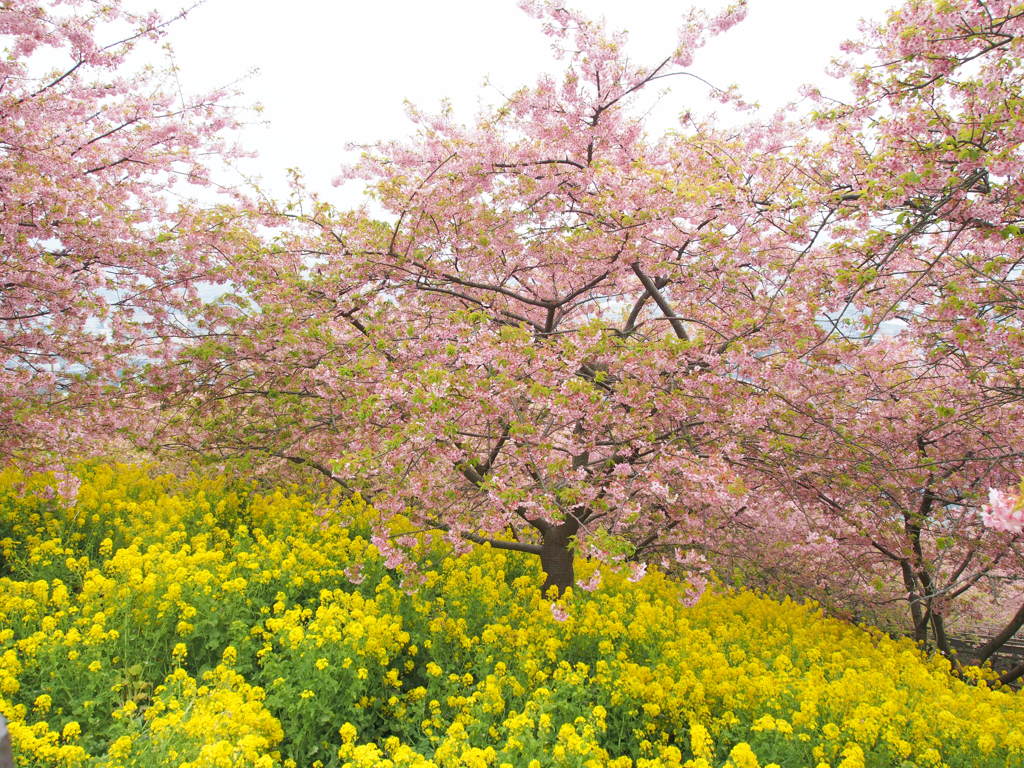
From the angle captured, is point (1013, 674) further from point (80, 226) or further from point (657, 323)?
point (80, 226)

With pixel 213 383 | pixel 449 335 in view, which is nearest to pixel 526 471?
pixel 449 335

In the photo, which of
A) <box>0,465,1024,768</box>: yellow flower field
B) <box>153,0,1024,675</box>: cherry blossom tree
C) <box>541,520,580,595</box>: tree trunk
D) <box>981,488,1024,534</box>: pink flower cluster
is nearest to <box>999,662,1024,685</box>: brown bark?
<box>153,0,1024,675</box>: cherry blossom tree

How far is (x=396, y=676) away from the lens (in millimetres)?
5586

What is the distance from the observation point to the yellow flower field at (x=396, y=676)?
4.55 metres

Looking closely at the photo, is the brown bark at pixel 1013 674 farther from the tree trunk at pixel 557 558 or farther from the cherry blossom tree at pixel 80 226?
the cherry blossom tree at pixel 80 226

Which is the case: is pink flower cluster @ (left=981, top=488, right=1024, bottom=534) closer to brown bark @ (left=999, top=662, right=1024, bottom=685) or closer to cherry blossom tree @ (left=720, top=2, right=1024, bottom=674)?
cherry blossom tree @ (left=720, top=2, right=1024, bottom=674)

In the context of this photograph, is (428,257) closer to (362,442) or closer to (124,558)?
(362,442)

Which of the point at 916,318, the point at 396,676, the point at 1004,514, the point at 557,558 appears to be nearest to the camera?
the point at 1004,514

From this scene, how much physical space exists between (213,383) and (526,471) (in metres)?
5.21

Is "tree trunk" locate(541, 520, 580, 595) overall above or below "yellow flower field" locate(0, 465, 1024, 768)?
above

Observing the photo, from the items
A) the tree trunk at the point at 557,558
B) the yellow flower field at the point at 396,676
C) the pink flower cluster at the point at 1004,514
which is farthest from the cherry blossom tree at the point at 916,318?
the tree trunk at the point at 557,558

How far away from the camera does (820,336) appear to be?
688 cm

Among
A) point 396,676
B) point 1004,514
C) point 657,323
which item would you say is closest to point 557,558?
point 396,676

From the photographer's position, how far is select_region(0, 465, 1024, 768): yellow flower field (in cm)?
455
